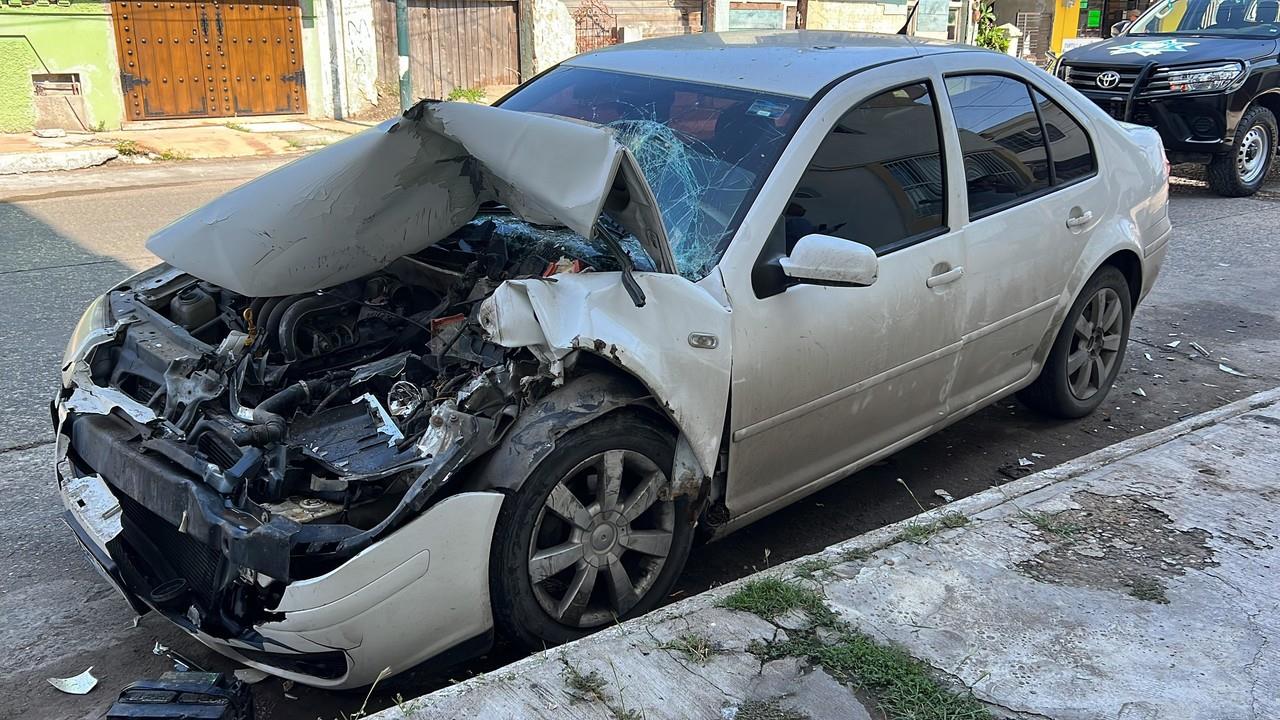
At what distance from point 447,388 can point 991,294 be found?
2229 millimetres

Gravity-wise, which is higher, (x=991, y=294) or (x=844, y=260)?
(x=844, y=260)

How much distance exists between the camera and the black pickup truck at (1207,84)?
33.0 ft

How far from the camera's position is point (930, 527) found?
3.57 metres

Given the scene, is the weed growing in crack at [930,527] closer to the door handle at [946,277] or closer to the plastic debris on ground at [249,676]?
the door handle at [946,277]

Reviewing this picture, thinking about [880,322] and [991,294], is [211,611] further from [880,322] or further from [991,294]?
[991,294]

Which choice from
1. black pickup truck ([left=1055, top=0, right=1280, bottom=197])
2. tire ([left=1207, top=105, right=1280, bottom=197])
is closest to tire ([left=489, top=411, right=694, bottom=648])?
black pickup truck ([left=1055, top=0, right=1280, bottom=197])

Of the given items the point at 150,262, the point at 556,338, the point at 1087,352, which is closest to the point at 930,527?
the point at 556,338

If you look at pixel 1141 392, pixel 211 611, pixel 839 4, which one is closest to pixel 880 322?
pixel 211 611

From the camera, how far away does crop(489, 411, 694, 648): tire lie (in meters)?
2.90

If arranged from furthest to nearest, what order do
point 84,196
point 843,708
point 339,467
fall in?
point 84,196 → point 339,467 → point 843,708

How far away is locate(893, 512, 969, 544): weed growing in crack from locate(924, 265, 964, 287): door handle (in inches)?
33.1

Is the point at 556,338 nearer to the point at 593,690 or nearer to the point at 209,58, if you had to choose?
the point at 593,690

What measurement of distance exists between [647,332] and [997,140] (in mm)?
2055

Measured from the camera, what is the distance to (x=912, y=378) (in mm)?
3918
